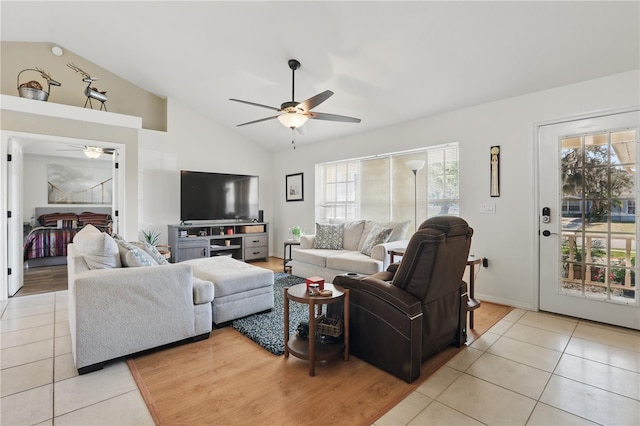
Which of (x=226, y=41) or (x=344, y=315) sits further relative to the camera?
(x=226, y=41)

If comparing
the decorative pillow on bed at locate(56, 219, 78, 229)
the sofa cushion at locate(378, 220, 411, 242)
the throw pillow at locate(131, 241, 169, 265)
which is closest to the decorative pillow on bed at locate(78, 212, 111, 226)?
the decorative pillow on bed at locate(56, 219, 78, 229)

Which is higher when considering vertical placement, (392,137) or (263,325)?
(392,137)

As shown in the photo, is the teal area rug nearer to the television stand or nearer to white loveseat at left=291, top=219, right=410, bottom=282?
white loveseat at left=291, top=219, right=410, bottom=282

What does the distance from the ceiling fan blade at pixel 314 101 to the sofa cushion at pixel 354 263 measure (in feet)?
6.53

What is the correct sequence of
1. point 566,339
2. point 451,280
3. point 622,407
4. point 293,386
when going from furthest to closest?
point 566,339
point 451,280
point 293,386
point 622,407

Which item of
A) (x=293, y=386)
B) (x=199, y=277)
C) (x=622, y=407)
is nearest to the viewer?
(x=622, y=407)

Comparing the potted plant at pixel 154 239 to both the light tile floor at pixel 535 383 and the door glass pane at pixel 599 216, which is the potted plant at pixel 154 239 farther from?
the door glass pane at pixel 599 216

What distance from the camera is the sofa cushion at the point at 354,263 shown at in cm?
375

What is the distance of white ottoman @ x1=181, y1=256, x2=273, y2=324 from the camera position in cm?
283

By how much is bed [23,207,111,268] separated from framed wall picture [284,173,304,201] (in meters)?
3.79

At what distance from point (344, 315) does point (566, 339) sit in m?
2.04

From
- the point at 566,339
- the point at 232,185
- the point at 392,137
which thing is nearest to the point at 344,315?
the point at 566,339

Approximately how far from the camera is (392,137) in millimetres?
4625

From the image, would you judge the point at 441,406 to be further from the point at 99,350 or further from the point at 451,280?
the point at 99,350
